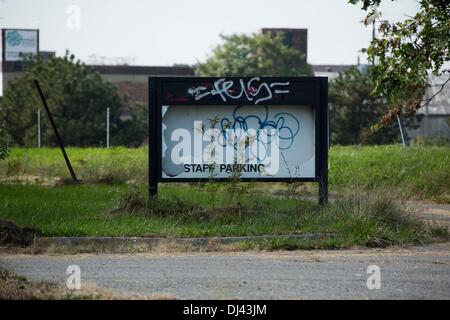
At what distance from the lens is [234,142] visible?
14922 millimetres

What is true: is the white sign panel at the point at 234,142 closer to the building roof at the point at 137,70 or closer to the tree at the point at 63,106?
the tree at the point at 63,106

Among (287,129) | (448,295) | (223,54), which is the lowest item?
(448,295)

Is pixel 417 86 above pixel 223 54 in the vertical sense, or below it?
below

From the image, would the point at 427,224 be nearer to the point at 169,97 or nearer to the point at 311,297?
the point at 169,97

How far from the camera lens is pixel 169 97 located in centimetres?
1484

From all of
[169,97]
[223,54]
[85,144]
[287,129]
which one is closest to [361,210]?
[287,129]

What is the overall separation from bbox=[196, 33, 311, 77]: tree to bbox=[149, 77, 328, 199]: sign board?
218 feet

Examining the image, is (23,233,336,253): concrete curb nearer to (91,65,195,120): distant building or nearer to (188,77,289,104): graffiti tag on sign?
(188,77,289,104): graffiti tag on sign

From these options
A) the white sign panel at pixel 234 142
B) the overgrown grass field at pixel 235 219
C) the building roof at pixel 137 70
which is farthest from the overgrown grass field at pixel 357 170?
the building roof at pixel 137 70

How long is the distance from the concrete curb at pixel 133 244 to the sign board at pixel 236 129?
2722 millimetres

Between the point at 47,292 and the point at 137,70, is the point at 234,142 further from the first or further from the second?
the point at 137,70

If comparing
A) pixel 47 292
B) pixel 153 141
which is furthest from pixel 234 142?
pixel 47 292

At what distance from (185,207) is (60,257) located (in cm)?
313

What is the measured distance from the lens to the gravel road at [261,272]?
8.48m
